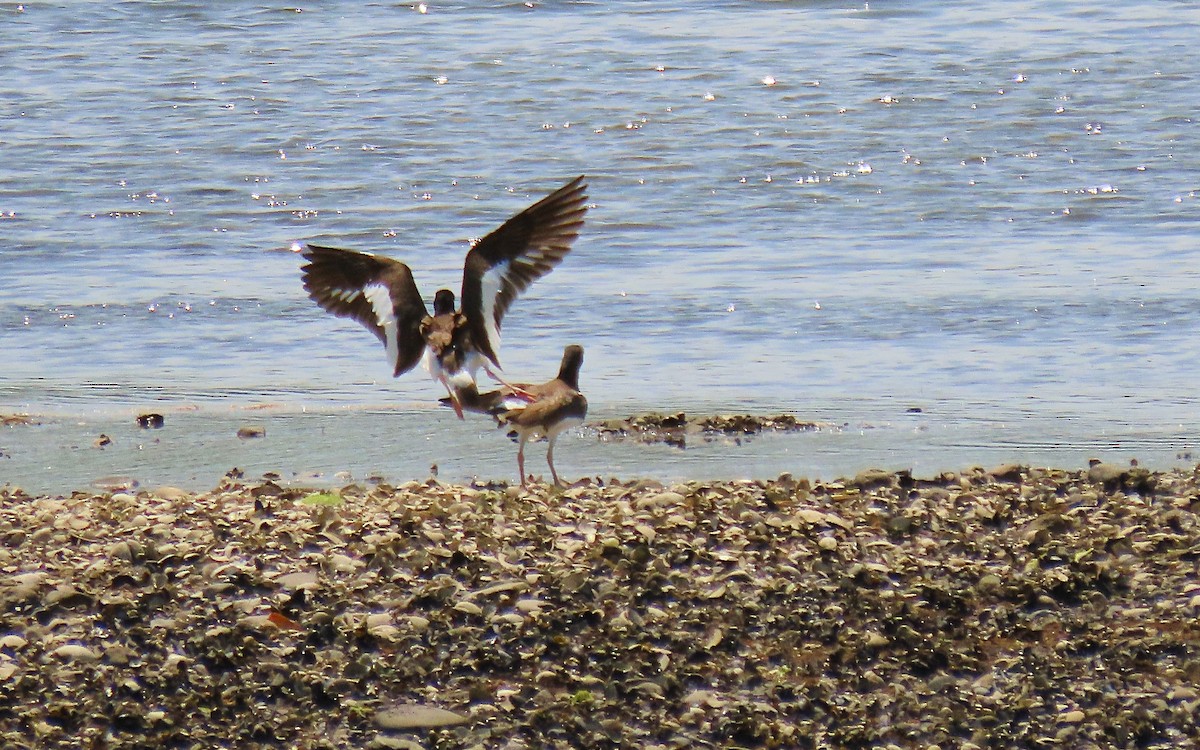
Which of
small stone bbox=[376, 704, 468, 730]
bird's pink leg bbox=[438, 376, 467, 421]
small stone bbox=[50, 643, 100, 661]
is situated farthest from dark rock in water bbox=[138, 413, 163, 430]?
small stone bbox=[376, 704, 468, 730]

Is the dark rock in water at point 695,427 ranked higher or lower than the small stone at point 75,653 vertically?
lower

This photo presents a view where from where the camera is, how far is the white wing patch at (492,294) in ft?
26.0

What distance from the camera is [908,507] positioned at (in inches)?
276

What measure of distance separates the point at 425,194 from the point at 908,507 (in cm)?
826

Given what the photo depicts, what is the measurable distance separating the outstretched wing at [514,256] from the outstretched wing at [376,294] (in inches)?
9.8

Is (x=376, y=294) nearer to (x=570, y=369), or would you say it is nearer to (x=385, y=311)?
(x=385, y=311)

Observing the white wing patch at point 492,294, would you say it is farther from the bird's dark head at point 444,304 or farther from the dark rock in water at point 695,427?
the dark rock in water at point 695,427

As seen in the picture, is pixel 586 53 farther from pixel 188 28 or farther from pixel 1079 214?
pixel 1079 214

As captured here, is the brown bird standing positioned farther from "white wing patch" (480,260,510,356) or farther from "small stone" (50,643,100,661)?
"small stone" (50,643,100,661)

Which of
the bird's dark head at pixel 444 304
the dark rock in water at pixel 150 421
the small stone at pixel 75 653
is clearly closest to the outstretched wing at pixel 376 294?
the bird's dark head at pixel 444 304

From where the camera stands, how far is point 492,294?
7.97 meters

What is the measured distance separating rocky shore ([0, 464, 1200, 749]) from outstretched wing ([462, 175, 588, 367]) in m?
1.25

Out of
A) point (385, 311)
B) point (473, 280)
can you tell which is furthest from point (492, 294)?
point (385, 311)

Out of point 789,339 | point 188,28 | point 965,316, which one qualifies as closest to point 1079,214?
point 965,316
